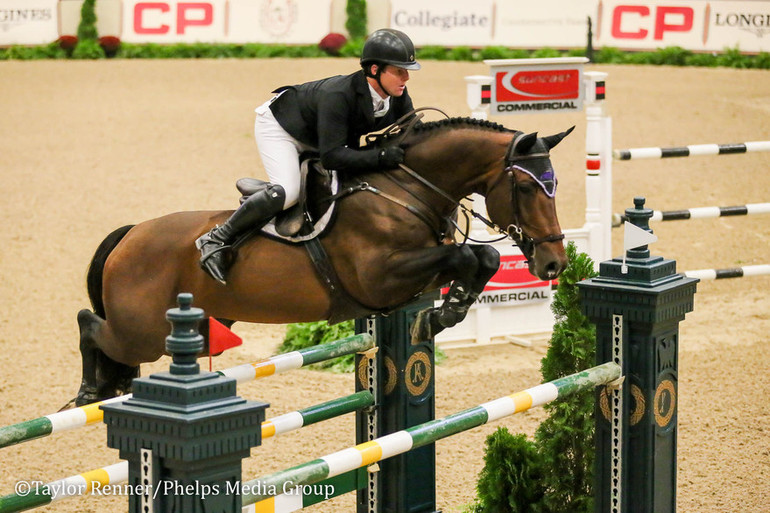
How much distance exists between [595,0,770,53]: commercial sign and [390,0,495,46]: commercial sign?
84.6 inches

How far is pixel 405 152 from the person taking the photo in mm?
4996

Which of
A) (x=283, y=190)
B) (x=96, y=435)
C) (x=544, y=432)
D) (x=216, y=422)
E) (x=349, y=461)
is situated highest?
(x=283, y=190)

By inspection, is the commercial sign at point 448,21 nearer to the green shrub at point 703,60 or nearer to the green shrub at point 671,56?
the green shrub at point 671,56

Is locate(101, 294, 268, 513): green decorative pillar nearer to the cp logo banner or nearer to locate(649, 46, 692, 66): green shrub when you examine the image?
the cp logo banner

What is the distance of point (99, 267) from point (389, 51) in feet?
5.80

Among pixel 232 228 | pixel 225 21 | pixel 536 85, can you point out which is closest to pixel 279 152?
pixel 232 228

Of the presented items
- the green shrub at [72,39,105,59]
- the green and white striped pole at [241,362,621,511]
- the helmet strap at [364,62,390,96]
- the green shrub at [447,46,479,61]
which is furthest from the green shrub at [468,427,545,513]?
the green shrub at [72,39,105,59]

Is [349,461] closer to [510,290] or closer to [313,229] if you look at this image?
[313,229]

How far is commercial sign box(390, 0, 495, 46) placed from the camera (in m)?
22.3

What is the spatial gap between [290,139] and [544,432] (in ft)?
5.49

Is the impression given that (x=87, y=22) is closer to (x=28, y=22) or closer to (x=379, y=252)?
(x=28, y=22)

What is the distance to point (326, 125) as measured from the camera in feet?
15.7

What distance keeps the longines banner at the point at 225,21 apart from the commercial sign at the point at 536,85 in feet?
47.6

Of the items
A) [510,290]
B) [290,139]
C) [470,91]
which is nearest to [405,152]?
[290,139]
